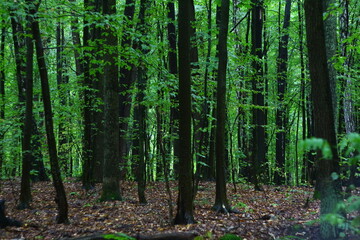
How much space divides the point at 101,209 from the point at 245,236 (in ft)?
13.8

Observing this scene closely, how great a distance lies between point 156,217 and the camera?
741 cm

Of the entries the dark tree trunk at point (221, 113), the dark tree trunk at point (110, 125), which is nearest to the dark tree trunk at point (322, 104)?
the dark tree trunk at point (221, 113)

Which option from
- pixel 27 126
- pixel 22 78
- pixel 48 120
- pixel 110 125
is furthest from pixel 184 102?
pixel 22 78

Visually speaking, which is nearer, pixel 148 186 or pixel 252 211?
pixel 252 211

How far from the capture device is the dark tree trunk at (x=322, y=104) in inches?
195

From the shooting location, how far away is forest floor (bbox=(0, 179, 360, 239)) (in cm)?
608

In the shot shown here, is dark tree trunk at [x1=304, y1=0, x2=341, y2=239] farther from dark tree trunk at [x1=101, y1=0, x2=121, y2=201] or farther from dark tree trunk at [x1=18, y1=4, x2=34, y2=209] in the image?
dark tree trunk at [x1=18, y1=4, x2=34, y2=209]

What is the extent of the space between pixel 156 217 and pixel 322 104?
4641 mm

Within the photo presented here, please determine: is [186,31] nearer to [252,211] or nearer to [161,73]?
[161,73]

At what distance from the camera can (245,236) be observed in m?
5.93

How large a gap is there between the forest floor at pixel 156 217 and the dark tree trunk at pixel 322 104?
1.90 ft

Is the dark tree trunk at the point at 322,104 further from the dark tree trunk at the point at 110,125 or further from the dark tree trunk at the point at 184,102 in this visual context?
the dark tree trunk at the point at 110,125

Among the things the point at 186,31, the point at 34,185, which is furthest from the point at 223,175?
the point at 34,185

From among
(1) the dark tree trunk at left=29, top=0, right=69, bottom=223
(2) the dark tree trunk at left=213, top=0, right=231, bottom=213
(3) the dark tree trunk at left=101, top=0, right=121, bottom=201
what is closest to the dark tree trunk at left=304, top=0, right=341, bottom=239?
(2) the dark tree trunk at left=213, top=0, right=231, bottom=213
